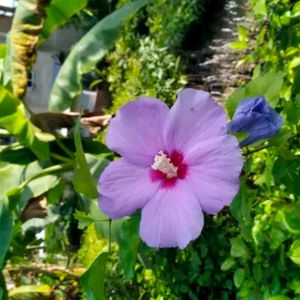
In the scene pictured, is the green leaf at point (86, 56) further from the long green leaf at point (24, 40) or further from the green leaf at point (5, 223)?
the green leaf at point (5, 223)

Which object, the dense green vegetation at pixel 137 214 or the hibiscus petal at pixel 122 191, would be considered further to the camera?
the dense green vegetation at pixel 137 214

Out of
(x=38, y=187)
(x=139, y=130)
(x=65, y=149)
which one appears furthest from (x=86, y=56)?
Answer: (x=139, y=130)

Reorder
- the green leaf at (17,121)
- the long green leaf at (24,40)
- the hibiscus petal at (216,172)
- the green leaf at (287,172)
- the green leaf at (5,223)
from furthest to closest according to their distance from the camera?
the long green leaf at (24,40)
the green leaf at (17,121)
the green leaf at (5,223)
the green leaf at (287,172)
the hibiscus petal at (216,172)

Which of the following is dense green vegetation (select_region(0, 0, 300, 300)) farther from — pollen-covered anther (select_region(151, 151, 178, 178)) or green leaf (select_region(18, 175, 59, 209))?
pollen-covered anther (select_region(151, 151, 178, 178))

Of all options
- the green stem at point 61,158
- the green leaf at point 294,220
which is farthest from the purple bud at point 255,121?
the green stem at point 61,158

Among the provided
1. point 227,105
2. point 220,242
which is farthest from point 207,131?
point 220,242

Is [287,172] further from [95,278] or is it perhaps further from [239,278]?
[239,278]
